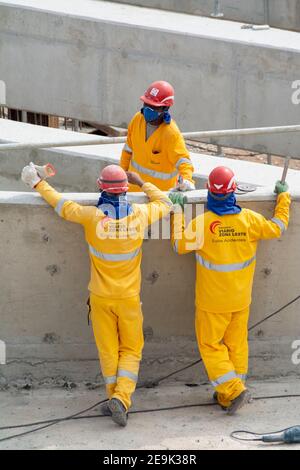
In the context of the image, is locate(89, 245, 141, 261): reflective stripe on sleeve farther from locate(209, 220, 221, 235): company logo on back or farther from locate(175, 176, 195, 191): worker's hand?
locate(175, 176, 195, 191): worker's hand

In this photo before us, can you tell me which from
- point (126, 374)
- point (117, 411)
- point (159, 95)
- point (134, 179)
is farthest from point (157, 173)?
point (117, 411)

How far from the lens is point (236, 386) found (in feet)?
23.7

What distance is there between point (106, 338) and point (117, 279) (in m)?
0.48

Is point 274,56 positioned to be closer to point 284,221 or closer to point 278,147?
point 278,147

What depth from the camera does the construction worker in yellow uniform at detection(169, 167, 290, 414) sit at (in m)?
7.03

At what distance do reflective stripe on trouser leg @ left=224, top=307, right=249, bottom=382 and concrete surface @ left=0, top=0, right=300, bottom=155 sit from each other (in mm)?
4862

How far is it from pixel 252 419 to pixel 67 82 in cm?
635

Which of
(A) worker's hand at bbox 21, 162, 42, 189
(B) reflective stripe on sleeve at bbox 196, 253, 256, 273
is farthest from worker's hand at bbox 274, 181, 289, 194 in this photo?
(A) worker's hand at bbox 21, 162, 42, 189

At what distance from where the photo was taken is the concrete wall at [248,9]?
1362cm

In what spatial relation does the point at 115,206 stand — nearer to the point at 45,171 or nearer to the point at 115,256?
the point at 115,256

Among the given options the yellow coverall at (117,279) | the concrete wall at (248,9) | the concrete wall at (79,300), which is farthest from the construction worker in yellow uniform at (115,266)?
the concrete wall at (248,9)

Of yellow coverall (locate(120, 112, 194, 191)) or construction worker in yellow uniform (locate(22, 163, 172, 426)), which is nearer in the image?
construction worker in yellow uniform (locate(22, 163, 172, 426))

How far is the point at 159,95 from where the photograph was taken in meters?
8.12
